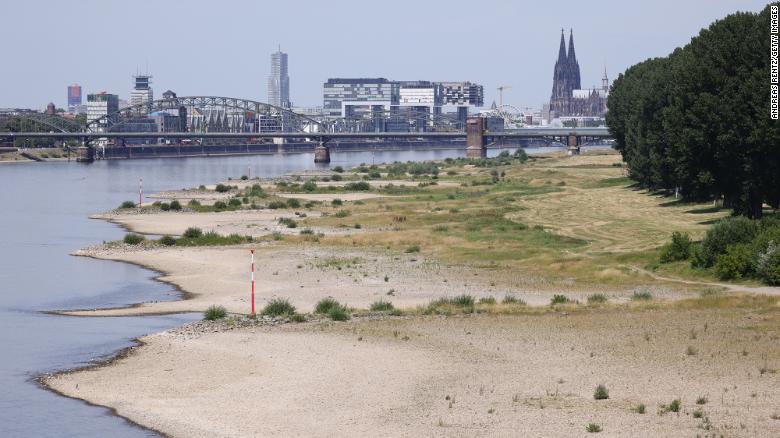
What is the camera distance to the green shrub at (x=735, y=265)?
149ft

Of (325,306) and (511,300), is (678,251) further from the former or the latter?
(325,306)

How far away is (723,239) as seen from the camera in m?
48.4

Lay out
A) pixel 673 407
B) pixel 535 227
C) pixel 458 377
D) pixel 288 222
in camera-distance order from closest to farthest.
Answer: pixel 673 407 < pixel 458 377 < pixel 535 227 < pixel 288 222

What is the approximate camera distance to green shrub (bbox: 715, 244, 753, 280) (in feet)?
149

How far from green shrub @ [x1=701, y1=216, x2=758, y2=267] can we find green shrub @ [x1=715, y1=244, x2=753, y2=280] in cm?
158

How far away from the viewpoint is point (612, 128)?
400 feet

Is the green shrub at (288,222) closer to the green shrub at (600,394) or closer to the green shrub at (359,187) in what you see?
the green shrub at (359,187)

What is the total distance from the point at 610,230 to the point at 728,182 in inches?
312

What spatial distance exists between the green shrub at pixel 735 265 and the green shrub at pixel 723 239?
1.58m

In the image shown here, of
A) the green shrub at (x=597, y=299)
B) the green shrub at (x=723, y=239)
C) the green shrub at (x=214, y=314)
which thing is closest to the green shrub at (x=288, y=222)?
the green shrub at (x=723, y=239)

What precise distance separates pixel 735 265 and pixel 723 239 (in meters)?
3.13

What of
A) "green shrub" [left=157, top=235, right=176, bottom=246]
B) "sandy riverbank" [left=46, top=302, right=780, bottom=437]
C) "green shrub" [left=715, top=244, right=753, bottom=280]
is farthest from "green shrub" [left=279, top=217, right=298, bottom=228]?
"sandy riverbank" [left=46, top=302, right=780, bottom=437]

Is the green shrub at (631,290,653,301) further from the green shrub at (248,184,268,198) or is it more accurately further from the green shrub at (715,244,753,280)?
the green shrub at (248,184,268,198)

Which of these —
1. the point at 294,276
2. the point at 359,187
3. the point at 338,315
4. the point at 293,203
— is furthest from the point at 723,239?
the point at 359,187
